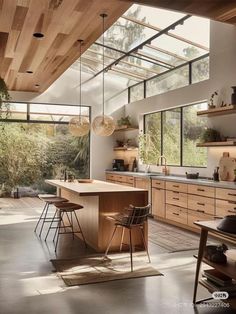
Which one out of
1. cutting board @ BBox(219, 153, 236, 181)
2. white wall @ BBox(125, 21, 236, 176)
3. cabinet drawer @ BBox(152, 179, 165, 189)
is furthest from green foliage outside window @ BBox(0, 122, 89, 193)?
cutting board @ BBox(219, 153, 236, 181)

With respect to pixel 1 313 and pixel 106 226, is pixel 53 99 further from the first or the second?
pixel 1 313

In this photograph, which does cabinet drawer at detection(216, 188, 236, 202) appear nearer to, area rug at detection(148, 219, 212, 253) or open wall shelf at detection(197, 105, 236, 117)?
area rug at detection(148, 219, 212, 253)

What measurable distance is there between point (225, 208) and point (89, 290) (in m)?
2.68

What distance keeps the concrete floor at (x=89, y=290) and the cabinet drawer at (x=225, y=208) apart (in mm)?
905

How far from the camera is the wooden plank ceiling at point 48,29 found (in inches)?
149

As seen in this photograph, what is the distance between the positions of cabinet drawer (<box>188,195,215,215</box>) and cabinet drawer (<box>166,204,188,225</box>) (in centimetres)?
23

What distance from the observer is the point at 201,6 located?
3.93 metres

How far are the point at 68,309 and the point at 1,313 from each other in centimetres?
53

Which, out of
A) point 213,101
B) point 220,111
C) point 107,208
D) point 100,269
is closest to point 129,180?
point 213,101

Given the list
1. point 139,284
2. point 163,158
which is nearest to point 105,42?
point 163,158

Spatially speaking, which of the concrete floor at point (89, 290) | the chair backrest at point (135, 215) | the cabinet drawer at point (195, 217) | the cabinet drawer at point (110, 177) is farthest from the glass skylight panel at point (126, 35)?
the concrete floor at point (89, 290)

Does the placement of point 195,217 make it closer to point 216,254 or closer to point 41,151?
point 216,254

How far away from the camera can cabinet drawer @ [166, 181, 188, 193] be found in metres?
6.30

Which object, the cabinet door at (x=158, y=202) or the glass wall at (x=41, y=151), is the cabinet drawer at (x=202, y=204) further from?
the glass wall at (x=41, y=151)
